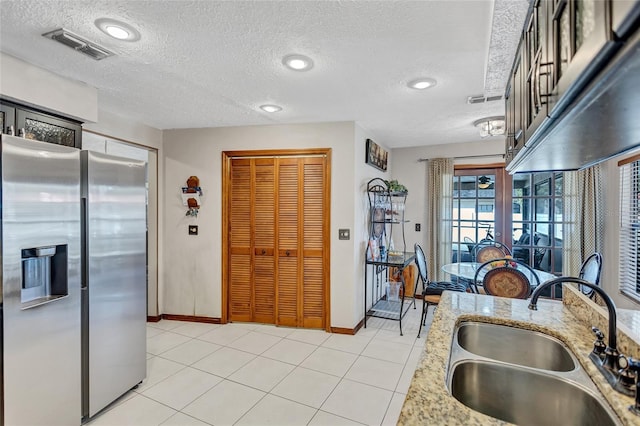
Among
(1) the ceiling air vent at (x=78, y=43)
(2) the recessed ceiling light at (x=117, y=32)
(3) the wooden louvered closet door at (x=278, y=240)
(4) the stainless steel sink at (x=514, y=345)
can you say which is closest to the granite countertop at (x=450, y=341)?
(4) the stainless steel sink at (x=514, y=345)

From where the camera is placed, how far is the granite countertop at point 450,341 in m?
0.88

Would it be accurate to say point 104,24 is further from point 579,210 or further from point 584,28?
point 579,210

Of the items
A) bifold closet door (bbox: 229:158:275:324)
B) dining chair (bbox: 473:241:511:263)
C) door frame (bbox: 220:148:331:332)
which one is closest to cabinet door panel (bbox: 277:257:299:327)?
bifold closet door (bbox: 229:158:275:324)

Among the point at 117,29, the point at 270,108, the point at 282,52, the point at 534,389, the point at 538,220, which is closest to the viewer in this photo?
the point at 534,389

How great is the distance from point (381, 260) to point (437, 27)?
2756mm

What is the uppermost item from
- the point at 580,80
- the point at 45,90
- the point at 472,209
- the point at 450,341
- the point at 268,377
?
the point at 45,90

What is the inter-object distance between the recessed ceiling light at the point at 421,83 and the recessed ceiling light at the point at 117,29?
192 cm

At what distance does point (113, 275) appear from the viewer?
2.35m

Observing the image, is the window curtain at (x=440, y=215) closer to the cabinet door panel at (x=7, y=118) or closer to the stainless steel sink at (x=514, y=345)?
the stainless steel sink at (x=514, y=345)

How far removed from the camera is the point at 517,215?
181 inches

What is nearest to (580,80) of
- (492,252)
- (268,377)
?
(268,377)

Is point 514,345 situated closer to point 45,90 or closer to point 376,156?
point 376,156

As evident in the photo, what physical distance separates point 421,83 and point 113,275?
9.05ft

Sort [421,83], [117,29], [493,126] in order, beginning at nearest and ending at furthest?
[117,29] < [421,83] < [493,126]
